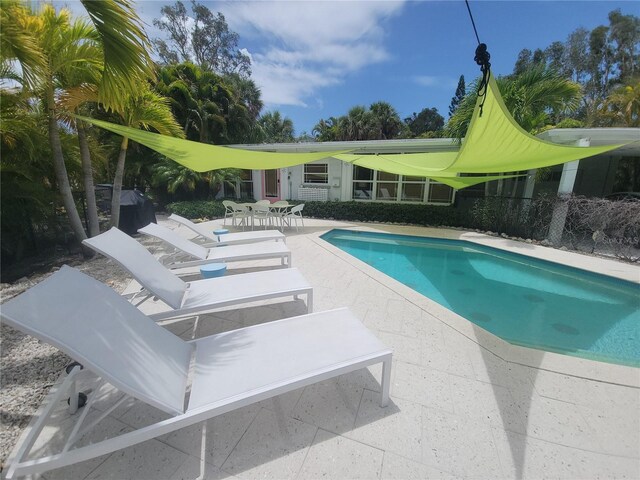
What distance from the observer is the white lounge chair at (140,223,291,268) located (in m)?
4.28

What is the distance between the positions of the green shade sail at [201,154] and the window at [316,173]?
6.24m

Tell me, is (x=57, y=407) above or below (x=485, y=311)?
above

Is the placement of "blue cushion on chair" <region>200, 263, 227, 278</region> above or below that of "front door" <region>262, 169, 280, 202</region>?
below

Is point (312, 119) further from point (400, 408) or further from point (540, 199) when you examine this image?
point (400, 408)

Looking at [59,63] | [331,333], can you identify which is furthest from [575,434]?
[59,63]

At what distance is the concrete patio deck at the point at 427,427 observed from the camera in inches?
64.6

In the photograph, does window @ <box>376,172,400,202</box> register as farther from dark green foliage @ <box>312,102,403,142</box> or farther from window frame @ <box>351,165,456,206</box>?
dark green foliage @ <box>312,102,403,142</box>

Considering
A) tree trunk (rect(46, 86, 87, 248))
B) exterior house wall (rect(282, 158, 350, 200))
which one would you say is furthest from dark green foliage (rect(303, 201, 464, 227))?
tree trunk (rect(46, 86, 87, 248))

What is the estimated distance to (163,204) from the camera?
13.5 metres

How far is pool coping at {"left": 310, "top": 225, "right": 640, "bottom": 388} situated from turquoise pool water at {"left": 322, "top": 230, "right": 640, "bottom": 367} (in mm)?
341

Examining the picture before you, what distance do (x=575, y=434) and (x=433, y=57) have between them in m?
9.34

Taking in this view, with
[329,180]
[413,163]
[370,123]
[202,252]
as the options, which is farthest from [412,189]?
[370,123]

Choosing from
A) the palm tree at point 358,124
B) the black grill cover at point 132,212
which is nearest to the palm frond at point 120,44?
the black grill cover at point 132,212

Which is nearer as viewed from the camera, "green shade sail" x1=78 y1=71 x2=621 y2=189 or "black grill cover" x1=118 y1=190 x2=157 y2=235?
"green shade sail" x1=78 y1=71 x2=621 y2=189
